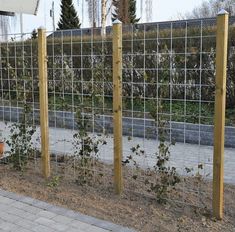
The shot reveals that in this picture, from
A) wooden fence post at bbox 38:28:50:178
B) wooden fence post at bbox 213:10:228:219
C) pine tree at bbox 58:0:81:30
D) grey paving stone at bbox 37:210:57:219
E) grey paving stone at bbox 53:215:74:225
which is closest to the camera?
wooden fence post at bbox 213:10:228:219

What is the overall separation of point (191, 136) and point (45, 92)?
360 cm

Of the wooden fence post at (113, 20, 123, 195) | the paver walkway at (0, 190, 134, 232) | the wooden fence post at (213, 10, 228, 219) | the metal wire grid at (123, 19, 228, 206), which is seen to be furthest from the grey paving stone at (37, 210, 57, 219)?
the wooden fence post at (213, 10, 228, 219)

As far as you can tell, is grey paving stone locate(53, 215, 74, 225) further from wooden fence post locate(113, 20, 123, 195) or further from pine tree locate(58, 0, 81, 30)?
pine tree locate(58, 0, 81, 30)

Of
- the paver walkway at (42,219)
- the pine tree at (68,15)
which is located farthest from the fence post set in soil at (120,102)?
the pine tree at (68,15)

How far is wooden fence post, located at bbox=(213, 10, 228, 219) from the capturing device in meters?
3.59

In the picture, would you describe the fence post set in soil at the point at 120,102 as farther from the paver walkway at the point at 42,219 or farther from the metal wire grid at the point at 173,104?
the paver walkway at the point at 42,219

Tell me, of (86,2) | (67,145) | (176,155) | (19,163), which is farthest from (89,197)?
(86,2)

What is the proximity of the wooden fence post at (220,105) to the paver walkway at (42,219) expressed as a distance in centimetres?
92

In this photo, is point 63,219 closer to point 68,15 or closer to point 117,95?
point 117,95

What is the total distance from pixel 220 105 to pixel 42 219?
2.08m

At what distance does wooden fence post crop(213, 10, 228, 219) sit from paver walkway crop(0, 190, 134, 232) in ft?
3.02

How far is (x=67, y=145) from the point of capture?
770 cm

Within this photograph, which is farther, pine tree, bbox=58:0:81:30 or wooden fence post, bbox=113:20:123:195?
pine tree, bbox=58:0:81:30

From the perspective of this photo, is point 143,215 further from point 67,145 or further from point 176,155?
point 67,145
